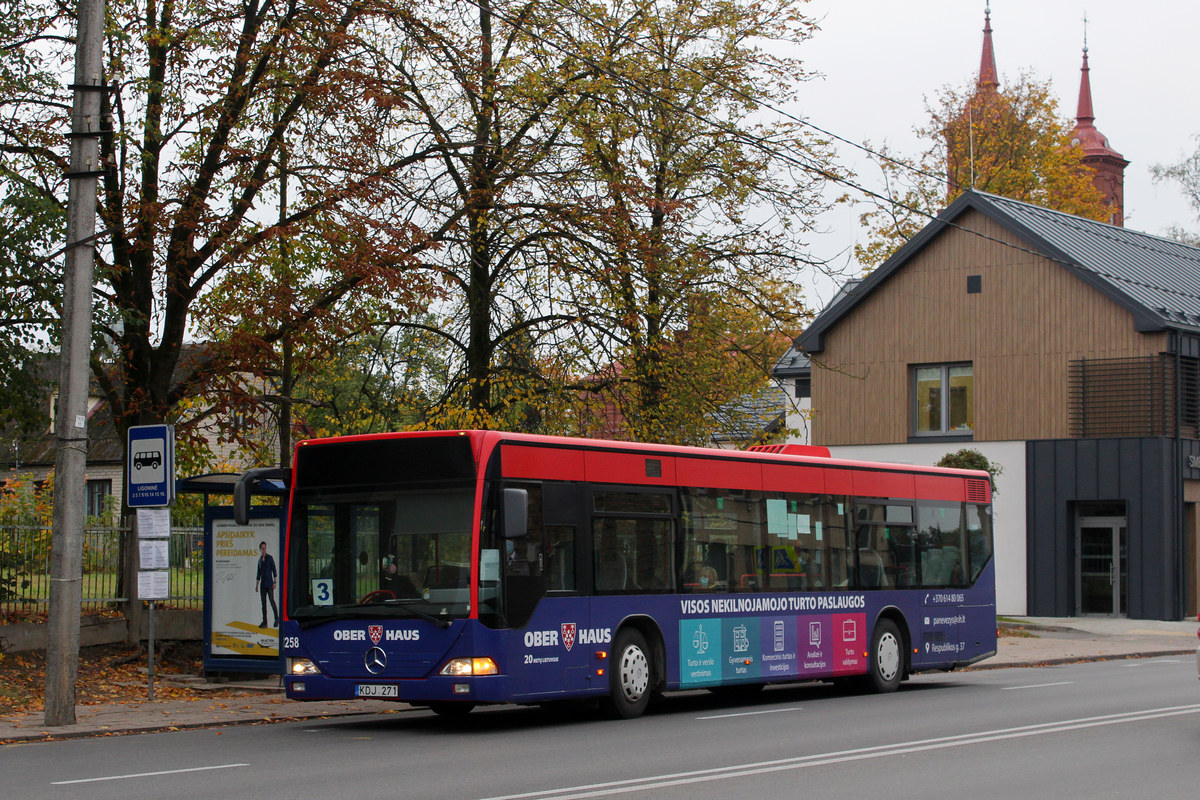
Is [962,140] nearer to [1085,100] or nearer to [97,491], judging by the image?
[97,491]

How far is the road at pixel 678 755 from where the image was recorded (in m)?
9.79

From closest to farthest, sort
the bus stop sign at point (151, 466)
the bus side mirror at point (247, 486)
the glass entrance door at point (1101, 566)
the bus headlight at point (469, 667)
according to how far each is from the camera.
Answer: the bus headlight at point (469, 667) → the bus side mirror at point (247, 486) → the bus stop sign at point (151, 466) → the glass entrance door at point (1101, 566)

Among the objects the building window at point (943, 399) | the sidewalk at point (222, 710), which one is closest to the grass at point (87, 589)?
the sidewalk at point (222, 710)

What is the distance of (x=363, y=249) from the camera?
62.7 ft

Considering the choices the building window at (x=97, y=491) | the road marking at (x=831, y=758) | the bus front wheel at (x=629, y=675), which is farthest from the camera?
the building window at (x=97, y=491)

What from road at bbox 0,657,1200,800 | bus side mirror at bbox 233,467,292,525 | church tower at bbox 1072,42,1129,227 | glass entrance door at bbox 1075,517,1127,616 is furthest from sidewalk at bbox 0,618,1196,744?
church tower at bbox 1072,42,1129,227

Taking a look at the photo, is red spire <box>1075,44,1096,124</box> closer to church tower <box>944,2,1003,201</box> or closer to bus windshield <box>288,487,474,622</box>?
church tower <box>944,2,1003,201</box>

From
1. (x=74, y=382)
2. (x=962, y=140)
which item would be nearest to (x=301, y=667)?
(x=74, y=382)

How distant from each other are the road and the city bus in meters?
0.55

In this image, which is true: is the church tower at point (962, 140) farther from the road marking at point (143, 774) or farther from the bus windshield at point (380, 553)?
the road marking at point (143, 774)

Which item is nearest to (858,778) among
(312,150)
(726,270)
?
(312,150)

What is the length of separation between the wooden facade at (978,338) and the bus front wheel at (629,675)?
22850mm

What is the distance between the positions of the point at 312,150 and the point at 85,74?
578 centimetres

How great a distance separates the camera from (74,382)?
14.4m
